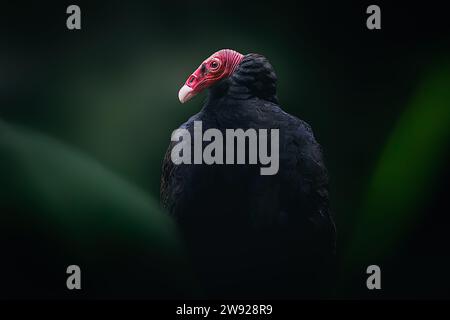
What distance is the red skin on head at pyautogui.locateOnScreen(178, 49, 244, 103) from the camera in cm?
338

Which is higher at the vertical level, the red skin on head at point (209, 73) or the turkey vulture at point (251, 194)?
the red skin on head at point (209, 73)

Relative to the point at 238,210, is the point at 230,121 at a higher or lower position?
higher

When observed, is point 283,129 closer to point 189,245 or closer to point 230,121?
point 230,121

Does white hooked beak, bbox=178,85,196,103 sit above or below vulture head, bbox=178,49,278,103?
below

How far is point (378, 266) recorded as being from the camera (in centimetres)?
348

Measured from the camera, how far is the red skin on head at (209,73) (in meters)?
3.38

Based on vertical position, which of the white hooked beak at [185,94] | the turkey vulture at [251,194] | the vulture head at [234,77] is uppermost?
the vulture head at [234,77]

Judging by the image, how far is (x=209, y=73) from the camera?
338 centimetres

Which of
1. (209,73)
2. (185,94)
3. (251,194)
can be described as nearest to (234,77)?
(209,73)

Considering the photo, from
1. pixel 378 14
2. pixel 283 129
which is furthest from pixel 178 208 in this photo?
pixel 378 14

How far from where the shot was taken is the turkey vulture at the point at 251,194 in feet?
10.9

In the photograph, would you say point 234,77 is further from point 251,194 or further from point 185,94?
point 251,194

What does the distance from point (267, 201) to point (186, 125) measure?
59 centimetres
